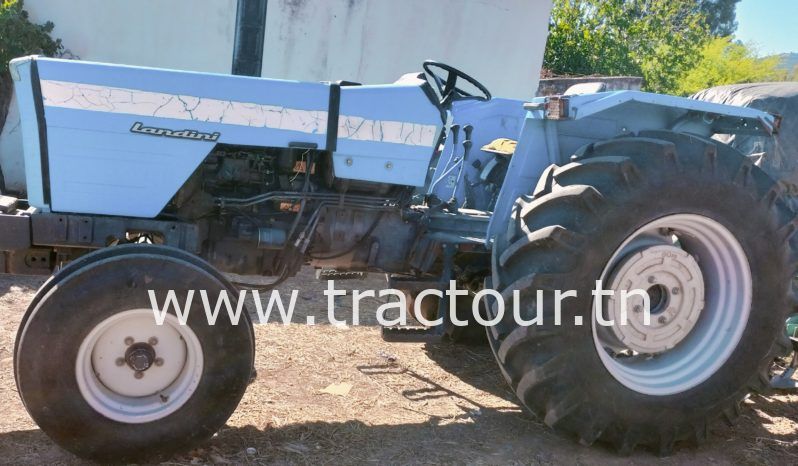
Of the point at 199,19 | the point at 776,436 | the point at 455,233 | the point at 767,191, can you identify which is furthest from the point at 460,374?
the point at 199,19

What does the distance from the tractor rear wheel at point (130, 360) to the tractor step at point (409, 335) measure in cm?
76

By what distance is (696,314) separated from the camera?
11.3 feet

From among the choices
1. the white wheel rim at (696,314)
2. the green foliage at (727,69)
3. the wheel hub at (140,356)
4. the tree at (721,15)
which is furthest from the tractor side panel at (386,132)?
the tree at (721,15)

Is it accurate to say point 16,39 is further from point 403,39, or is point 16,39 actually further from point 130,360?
point 130,360

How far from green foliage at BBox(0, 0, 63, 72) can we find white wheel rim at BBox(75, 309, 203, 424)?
17.7 feet

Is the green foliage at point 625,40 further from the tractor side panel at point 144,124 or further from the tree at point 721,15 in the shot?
the tree at point 721,15

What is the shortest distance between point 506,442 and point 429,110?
5.36ft

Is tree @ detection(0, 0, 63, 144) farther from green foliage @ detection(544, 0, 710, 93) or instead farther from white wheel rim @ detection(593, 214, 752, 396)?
green foliage @ detection(544, 0, 710, 93)

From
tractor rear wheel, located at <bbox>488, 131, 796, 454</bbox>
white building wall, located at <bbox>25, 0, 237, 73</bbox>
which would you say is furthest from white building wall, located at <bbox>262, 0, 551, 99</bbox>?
tractor rear wheel, located at <bbox>488, 131, 796, 454</bbox>

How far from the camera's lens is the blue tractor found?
2.84 metres

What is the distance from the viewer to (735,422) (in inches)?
136

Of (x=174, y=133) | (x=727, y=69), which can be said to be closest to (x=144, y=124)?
(x=174, y=133)

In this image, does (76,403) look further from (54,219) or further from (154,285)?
(54,219)

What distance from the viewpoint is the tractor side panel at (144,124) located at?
2982 mm
